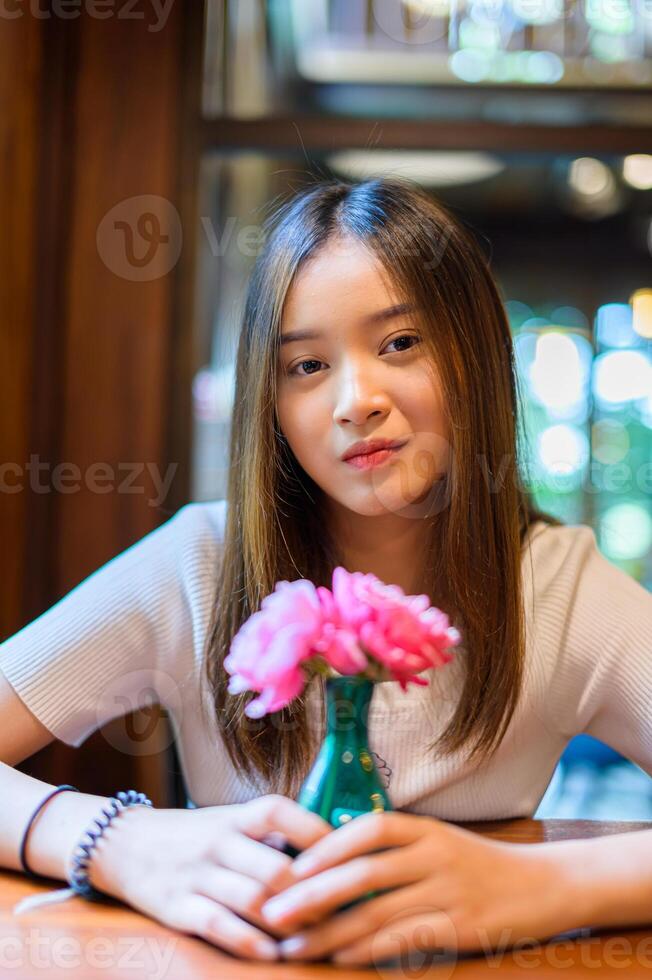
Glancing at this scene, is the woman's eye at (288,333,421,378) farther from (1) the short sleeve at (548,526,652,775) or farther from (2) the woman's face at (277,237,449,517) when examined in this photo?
(1) the short sleeve at (548,526,652,775)

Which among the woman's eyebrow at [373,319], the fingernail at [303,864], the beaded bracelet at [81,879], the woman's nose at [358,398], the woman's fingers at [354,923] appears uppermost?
the woman's eyebrow at [373,319]

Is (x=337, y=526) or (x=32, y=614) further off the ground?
(x=337, y=526)

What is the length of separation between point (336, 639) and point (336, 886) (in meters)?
0.16

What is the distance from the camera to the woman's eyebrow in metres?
0.91

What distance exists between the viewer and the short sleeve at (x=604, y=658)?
103 cm

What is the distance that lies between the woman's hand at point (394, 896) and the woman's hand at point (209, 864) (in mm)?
17

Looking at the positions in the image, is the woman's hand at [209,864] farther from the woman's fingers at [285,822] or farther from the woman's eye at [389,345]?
the woman's eye at [389,345]

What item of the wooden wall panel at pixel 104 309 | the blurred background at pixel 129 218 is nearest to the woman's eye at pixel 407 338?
the blurred background at pixel 129 218

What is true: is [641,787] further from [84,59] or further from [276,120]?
[84,59]

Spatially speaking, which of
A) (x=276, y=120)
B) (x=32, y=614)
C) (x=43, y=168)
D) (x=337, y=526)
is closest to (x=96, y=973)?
(x=337, y=526)

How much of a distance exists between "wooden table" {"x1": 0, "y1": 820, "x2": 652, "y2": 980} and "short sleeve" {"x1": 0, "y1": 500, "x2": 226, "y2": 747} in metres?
0.27

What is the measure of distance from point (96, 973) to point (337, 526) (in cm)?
57

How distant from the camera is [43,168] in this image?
1979 millimetres

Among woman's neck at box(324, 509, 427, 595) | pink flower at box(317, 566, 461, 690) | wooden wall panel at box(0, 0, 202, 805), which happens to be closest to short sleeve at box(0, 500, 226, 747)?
woman's neck at box(324, 509, 427, 595)
